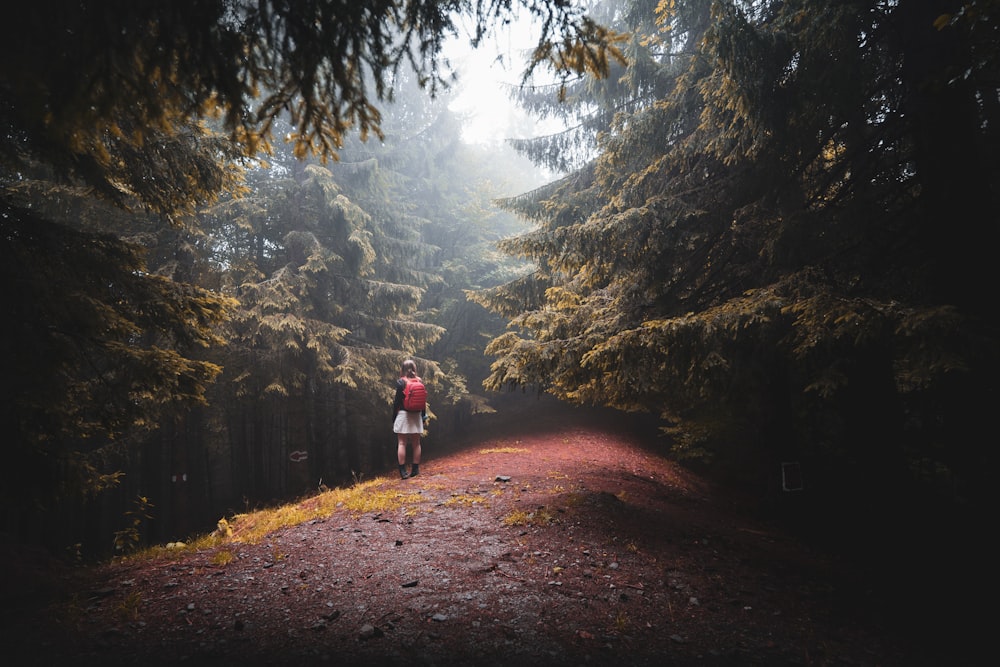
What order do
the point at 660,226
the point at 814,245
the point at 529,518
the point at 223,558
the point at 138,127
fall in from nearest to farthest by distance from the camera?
the point at 138,127 < the point at 223,558 < the point at 529,518 < the point at 814,245 < the point at 660,226

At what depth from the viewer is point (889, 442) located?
16.6 ft

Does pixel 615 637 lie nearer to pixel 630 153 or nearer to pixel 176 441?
pixel 630 153

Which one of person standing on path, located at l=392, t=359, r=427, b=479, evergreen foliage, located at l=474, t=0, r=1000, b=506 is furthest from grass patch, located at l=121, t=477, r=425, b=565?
evergreen foliage, located at l=474, t=0, r=1000, b=506

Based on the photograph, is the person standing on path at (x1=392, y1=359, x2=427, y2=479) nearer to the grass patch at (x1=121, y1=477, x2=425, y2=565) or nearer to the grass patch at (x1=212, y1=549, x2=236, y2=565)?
the grass patch at (x1=121, y1=477, x2=425, y2=565)

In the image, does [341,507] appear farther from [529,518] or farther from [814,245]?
[814,245]

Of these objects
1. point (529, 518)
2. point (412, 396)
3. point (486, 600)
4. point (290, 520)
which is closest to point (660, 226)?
point (529, 518)

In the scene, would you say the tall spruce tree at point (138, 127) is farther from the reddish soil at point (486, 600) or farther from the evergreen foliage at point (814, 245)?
the evergreen foliage at point (814, 245)

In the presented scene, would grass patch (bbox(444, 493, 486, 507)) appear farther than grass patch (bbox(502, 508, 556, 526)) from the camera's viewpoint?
Yes

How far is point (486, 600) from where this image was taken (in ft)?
10.3

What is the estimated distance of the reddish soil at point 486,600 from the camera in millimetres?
2535

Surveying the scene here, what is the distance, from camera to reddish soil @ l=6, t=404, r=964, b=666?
8.32 ft

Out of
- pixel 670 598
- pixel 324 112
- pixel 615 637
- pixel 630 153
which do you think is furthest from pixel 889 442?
pixel 324 112

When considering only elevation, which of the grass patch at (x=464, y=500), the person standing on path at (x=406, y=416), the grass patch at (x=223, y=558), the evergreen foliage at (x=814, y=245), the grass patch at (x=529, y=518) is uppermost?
the evergreen foliage at (x=814, y=245)

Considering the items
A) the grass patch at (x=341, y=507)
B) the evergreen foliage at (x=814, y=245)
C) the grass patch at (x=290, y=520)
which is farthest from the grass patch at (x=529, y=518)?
the evergreen foliage at (x=814, y=245)
